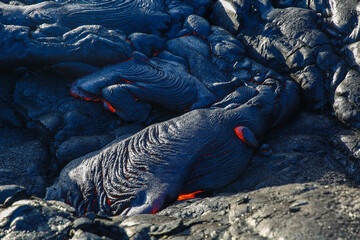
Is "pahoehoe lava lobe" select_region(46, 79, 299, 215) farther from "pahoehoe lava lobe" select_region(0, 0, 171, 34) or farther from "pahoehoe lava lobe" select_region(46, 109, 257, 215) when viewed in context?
"pahoehoe lava lobe" select_region(0, 0, 171, 34)

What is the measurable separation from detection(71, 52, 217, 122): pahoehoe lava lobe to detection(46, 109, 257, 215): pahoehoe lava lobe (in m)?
0.59

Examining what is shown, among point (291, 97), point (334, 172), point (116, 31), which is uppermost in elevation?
point (116, 31)

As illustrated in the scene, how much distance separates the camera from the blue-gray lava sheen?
4.16 metres

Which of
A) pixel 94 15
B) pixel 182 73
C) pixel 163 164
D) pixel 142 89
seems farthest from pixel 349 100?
pixel 94 15

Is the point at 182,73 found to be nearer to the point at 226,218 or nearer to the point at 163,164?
the point at 163,164

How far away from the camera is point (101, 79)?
5.27 metres

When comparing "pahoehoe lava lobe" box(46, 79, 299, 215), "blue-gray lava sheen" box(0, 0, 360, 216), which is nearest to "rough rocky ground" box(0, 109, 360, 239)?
"pahoehoe lava lobe" box(46, 79, 299, 215)

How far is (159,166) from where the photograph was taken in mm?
4031

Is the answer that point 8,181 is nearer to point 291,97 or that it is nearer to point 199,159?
point 199,159

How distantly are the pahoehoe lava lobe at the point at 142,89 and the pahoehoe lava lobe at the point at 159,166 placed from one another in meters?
0.59

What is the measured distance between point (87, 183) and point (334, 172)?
10.0ft

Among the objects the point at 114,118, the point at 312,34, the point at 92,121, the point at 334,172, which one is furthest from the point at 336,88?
the point at 92,121

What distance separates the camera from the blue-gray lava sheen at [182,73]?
13.7 feet

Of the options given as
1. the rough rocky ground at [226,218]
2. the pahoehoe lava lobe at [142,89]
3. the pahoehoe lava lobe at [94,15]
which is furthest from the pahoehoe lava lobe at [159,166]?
the pahoehoe lava lobe at [94,15]
